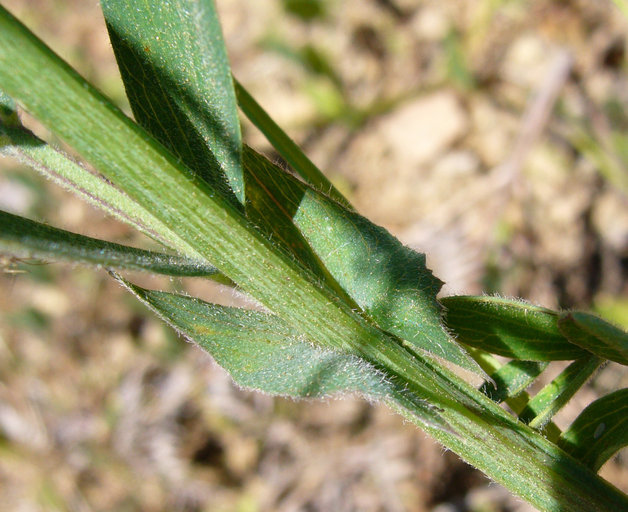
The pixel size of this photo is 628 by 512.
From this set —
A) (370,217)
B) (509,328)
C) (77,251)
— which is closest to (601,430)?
(509,328)

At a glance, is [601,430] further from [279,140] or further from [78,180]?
[78,180]

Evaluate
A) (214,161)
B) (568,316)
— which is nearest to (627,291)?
(568,316)

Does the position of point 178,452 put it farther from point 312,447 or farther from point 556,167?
point 556,167

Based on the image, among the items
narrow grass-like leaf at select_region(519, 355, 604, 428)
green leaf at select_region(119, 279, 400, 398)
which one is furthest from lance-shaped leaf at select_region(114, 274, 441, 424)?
narrow grass-like leaf at select_region(519, 355, 604, 428)

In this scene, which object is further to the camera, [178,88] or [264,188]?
[264,188]

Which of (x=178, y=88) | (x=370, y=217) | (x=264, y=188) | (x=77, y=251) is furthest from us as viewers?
(x=370, y=217)

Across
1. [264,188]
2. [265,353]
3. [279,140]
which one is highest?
[279,140]
